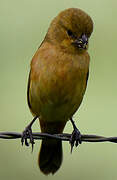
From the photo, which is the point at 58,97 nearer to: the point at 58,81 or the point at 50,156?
the point at 58,81

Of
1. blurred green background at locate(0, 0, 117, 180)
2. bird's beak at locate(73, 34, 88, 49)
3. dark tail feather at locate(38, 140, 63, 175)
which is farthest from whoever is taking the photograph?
blurred green background at locate(0, 0, 117, 180)

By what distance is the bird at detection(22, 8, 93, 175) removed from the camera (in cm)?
732

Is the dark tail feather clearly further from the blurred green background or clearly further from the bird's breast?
the blurred green background

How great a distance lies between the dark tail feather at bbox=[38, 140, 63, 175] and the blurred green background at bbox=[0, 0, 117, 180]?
3.54 feet

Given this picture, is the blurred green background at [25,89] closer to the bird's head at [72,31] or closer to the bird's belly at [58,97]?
the bird's belly at [58,97]

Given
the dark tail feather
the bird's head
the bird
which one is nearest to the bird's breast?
the bird

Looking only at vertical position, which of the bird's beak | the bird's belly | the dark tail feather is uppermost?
the bird's beak

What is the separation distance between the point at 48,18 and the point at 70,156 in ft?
8.34

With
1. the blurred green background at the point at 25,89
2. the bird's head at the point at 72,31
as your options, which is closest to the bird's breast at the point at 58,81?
the bird's head at the point at 72,31

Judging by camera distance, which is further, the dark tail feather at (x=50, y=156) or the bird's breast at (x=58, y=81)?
the dark tail feather at (x=50, y=156)

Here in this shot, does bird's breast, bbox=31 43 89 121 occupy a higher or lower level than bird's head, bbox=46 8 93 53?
lower

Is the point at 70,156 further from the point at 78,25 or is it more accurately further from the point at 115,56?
the point at 78,25

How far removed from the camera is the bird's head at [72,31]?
729cm

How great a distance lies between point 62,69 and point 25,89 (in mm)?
2398
